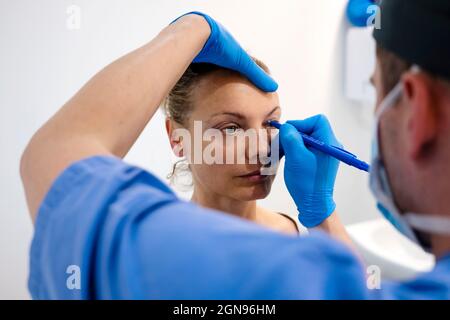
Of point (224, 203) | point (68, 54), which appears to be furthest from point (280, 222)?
point (68, 54)

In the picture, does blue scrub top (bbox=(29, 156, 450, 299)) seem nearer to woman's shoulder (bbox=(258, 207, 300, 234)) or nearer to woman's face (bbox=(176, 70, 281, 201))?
woman's face (bbox=(176, 70, 281, 201))

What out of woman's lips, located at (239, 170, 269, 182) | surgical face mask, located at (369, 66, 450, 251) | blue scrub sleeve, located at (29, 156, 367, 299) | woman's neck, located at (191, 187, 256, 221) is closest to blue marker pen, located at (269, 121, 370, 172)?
woman's lips, located at (239, 170, 269, 182)

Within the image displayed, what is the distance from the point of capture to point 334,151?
40.4 inches

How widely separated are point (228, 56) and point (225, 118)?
0.17 metres

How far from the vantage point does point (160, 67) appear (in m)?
0.66

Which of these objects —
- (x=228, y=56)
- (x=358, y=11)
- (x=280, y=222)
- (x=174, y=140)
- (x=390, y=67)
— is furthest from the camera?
(x=358, y=11)

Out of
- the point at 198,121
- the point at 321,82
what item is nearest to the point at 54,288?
the point at 198,121

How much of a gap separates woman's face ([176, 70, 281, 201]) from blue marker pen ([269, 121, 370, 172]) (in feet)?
0.21

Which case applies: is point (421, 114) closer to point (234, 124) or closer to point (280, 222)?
point (234, 124)

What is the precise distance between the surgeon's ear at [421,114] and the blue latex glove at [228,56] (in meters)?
0.53

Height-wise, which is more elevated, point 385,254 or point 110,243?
point 110,243

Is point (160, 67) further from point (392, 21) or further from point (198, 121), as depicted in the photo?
point (198, 121)

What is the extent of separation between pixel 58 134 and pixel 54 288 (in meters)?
0.20

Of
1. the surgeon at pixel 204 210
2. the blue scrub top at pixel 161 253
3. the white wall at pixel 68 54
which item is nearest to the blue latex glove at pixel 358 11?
the white wall at pixel 68 54
